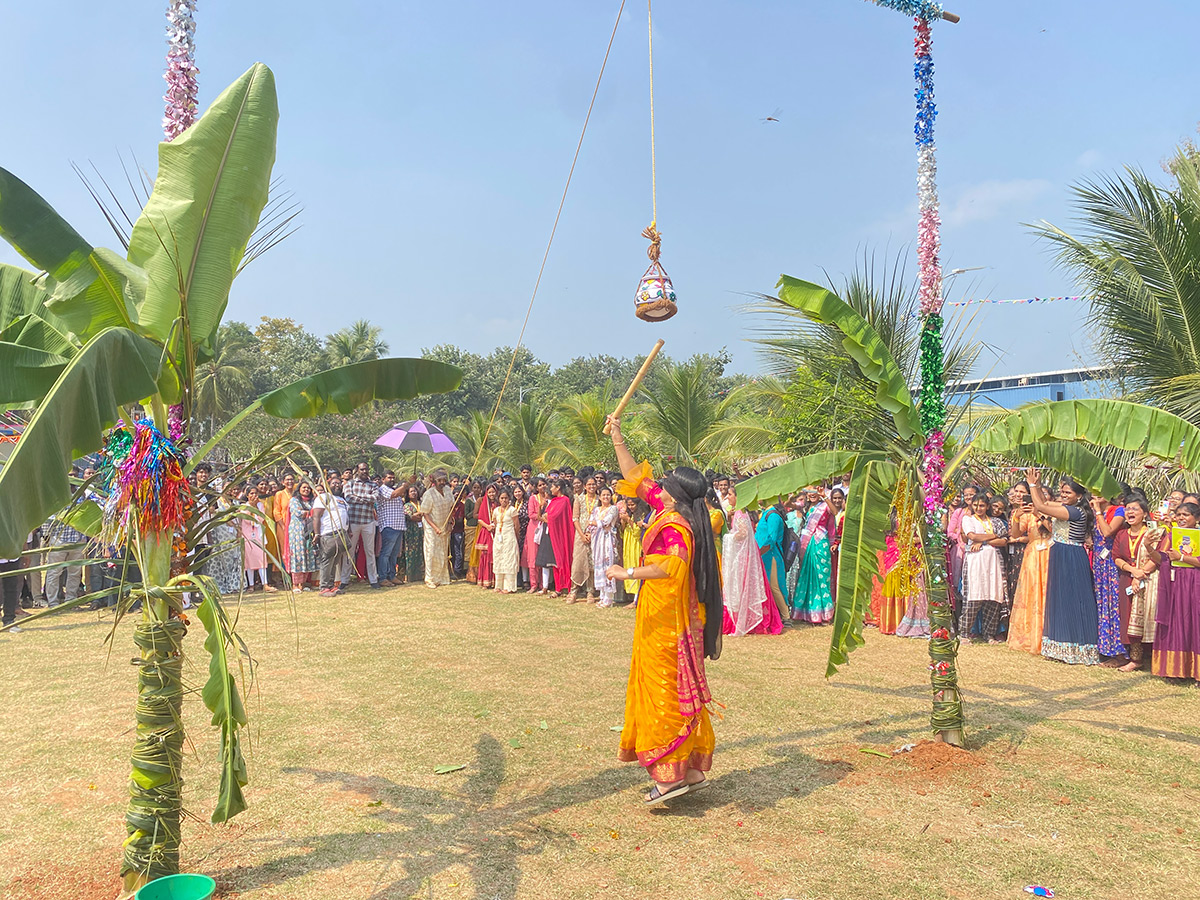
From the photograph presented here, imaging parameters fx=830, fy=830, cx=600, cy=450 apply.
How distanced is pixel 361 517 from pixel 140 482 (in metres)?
11.1

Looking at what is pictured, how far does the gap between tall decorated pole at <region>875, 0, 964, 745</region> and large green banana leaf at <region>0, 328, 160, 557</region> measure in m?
4.83

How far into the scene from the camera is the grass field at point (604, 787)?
4125 millimetres

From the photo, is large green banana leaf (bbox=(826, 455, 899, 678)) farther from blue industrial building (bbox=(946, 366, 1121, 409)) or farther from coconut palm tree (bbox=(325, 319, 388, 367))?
coconut palm tree (bbox=(325, 319, 388, 367))

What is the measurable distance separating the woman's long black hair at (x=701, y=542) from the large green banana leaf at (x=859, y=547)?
0.80 metres

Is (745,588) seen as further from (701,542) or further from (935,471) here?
(701,542)

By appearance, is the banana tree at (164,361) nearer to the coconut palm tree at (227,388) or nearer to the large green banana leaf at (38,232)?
the large green banana leaf at (38,232)

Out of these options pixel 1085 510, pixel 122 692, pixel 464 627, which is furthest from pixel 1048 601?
pixel 122 692

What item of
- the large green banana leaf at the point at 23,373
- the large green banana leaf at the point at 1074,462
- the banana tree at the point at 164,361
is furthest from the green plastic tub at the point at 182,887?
the large green banana leaf at the point at 1074,462

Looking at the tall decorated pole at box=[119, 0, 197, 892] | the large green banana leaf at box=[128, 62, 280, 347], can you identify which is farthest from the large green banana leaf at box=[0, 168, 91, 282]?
the tall decorated pole at box=[119, 0, 197, 892]

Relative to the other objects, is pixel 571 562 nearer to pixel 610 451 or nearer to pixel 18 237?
pixel 610 451

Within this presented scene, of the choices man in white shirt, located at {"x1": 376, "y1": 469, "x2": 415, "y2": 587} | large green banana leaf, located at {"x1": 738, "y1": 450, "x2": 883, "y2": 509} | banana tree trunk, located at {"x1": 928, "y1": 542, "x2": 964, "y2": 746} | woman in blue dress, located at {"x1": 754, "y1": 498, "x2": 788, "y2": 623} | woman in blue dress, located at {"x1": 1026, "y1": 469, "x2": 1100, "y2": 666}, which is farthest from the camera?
man in white shirt, located at {"x1": 376, "y1": 469, "x2": 415, "y2": 587}

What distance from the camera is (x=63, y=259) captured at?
361cm

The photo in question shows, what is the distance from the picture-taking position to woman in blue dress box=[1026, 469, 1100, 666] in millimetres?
8648

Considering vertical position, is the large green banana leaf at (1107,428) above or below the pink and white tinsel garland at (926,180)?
below
